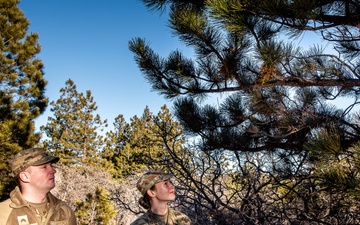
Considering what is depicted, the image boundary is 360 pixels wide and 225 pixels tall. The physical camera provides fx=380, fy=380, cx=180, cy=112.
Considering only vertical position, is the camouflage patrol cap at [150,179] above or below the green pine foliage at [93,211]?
below

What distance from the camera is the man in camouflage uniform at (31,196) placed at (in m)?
2.42

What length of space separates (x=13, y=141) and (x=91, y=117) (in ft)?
40.7

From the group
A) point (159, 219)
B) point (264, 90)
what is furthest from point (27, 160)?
Answer: point (264, 90)

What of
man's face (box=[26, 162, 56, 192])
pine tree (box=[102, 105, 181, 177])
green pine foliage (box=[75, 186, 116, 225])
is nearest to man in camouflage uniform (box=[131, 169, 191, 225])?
man's face (box=[26, 162, 56, 192])

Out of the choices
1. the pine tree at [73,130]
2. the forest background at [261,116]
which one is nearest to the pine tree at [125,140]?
the pine tree at [73,130]

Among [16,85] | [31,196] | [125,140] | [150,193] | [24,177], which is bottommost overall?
[31,196]

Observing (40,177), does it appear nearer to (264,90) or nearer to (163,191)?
(163,191)

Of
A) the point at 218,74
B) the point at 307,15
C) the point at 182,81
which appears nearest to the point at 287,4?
the point at 307,15

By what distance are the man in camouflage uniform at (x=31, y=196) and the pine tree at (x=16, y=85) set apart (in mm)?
10296

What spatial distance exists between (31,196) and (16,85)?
38.7 feet

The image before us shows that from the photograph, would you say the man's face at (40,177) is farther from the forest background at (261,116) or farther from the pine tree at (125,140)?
the pine tree at (125,140)

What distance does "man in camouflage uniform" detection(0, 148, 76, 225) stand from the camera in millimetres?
2418

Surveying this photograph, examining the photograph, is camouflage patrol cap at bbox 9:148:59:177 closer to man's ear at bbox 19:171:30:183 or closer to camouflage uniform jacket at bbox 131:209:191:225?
man's ear at bbox 19:171:30:183

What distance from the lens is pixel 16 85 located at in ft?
43.3
